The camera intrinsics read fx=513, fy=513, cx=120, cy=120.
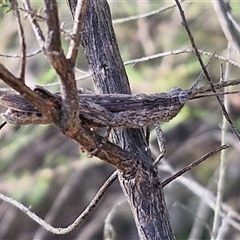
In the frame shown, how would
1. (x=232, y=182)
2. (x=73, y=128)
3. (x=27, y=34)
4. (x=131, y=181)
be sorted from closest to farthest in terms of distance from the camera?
(x=73, y=128)
(x=131, y=181)
(x=27, y=34)
(x=232, y=182)

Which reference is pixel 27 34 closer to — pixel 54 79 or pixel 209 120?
pixel 54 79

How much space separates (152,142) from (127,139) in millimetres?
2330

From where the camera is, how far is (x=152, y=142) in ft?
11.5

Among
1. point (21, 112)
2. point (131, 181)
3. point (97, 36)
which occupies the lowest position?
point (131, 181)

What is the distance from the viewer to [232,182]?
392 centimetres

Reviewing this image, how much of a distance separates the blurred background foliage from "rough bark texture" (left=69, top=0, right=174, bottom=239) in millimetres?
1673

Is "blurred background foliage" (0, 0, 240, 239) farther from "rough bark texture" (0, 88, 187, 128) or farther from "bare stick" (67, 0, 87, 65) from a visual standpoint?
"bare stick" (67, 0, 87, 65)

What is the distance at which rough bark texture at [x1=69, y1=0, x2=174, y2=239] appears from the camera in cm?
115

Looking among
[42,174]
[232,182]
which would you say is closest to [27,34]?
Result: [42,174]

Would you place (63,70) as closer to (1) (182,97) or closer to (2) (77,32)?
(2) (77,32)

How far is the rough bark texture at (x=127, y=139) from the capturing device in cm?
115

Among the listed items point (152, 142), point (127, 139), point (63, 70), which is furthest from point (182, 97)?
point (152, 142)

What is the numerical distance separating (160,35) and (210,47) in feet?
1.20

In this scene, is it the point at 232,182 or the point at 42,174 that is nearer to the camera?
the point at 42,174
